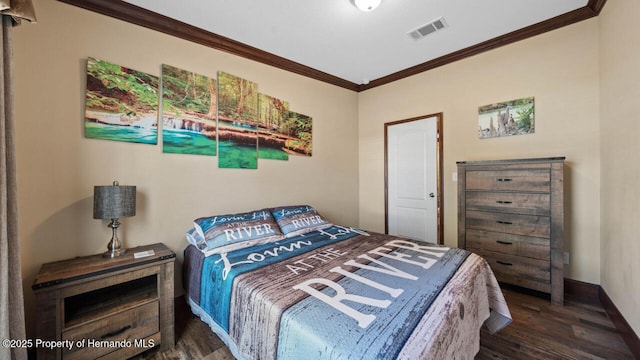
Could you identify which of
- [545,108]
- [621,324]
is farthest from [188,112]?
[621,324]

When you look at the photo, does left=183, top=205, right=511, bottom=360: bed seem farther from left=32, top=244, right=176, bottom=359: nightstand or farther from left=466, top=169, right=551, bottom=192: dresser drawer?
left=466, top=169, right=551, bottom=192: dresser drawer

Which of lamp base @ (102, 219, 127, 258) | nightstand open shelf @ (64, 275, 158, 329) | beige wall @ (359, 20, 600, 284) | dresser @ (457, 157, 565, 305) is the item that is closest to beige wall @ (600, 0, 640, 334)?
beige wall @ (359, 20, 600, 284)

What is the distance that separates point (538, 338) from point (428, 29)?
2.83 m

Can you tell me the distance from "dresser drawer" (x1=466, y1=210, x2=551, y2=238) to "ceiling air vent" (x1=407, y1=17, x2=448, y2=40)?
1.93 m

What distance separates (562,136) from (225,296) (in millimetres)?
3344

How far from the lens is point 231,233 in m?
2.08

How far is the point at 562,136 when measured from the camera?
2.38 m

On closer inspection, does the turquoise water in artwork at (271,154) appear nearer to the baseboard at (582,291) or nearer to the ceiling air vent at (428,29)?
the ceiling air vent at (428,29)

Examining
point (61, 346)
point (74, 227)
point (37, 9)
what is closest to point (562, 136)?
point (61, 346)

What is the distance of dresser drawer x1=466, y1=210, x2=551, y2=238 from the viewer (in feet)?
7.23

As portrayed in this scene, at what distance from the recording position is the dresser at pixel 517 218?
7.03 ft

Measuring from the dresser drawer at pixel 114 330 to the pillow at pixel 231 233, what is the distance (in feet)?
1.70

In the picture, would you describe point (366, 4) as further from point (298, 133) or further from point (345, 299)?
point (345, 299)

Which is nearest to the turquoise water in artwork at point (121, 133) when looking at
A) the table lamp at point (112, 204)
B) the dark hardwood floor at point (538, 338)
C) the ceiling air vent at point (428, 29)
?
the table lamp at point (112, 204)
